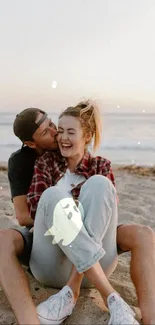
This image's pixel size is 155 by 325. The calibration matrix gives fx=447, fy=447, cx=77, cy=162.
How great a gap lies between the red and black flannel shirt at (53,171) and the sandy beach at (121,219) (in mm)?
422

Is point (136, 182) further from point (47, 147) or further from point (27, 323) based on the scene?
point (27, 323)

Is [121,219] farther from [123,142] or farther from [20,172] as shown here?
[123,142]

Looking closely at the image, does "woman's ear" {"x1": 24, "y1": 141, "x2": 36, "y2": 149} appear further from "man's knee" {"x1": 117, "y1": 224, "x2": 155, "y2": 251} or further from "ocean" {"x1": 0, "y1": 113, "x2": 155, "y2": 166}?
"ocean" {"x1": 0, "y1": 113, "x2": 155, "y2": 166}

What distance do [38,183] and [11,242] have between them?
0.98 feet

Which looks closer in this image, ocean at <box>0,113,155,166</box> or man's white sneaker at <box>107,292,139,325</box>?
man's white sneaker at <box>107,292,139,325</box>

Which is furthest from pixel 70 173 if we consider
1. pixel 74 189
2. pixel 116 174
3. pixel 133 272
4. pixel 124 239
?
pixel 116 174

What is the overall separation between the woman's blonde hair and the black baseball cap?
125 millimetres

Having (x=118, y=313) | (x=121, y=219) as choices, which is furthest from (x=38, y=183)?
(x=121, y=219)

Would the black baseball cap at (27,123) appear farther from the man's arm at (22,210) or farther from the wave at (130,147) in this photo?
the wave at (130,147)

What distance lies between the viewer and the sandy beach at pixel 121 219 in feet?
6.08

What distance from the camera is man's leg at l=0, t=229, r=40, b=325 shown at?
1655 millimetres

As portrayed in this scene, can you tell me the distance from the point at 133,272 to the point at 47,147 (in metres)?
0.72

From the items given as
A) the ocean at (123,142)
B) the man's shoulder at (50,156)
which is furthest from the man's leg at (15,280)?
the ocean at (123,142)

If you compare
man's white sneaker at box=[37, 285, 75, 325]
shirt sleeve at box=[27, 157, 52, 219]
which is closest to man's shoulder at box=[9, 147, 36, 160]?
shirt sleeve at box=[27, 157, 52, 219]
